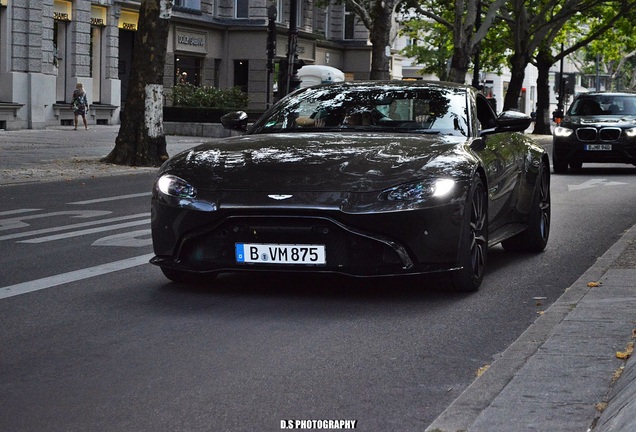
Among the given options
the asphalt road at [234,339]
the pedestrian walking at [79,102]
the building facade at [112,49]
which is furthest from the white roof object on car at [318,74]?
the asphalt road at [234,339]

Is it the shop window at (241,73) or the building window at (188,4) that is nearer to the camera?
the building window at (188,4)

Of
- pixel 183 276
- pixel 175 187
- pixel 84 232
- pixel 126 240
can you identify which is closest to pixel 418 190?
pixel 175 187

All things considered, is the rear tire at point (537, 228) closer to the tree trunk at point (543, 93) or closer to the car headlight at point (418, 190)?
the car headlight at point (418, 190)

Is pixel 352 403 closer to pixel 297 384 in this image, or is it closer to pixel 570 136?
pixel 297 384

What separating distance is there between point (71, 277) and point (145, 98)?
15588mm

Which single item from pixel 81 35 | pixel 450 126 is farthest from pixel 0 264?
pixel 81 35

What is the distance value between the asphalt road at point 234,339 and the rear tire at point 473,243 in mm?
118

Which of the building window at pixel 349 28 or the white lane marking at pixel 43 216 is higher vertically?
the building window at pixel 349 28

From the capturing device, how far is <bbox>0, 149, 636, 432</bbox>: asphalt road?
5.07m

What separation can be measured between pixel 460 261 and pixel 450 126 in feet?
4.46

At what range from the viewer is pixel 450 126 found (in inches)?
350

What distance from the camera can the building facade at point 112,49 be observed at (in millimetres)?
39594

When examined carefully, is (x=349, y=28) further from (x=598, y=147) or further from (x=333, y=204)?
(x=333, y=204)

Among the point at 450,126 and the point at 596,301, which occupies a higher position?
the point at 450,126
